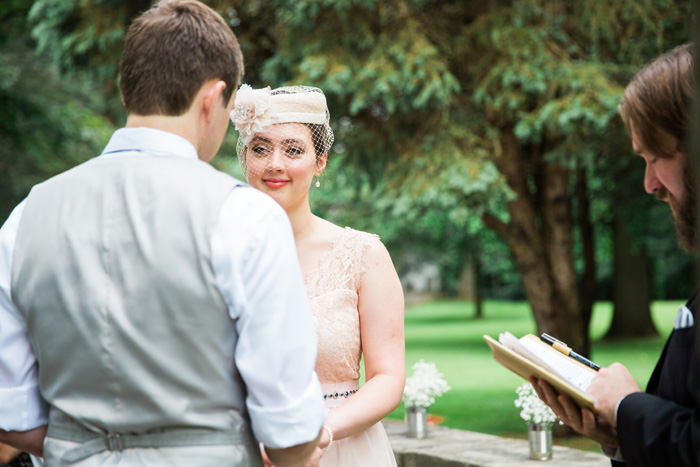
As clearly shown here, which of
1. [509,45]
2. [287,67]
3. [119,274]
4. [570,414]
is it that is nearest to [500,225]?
[509,45]

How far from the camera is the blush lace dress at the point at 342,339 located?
8.63 feet

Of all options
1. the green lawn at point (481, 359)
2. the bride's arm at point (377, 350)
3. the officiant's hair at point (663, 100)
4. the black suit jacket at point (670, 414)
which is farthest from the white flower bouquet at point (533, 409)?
Answer: the green lawn at point (481, 359)

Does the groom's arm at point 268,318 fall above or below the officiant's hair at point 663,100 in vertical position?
below

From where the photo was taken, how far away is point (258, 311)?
62.4 inches

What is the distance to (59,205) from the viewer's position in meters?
1.65

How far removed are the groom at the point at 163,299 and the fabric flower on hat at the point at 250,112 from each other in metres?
1.06

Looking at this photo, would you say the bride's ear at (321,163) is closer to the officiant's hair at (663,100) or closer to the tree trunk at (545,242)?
the officiant's hair at (663,100)

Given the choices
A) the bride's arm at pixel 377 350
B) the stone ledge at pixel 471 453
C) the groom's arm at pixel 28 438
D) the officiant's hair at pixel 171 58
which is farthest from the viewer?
the stone ledge at pixel 471 453

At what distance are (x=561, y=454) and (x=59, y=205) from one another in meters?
3.70

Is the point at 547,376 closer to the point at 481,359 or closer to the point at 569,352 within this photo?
the point at 569,352

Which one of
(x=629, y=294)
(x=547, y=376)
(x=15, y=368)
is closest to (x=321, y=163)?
(x=547, y=376)

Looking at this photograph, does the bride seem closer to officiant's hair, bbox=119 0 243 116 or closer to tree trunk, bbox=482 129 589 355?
officiant's hair, bbox=119 0 243 116

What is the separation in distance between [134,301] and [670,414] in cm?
118

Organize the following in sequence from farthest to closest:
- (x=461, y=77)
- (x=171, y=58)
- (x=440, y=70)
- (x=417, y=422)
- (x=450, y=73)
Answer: (x=461, y=77) < (x=450, y=73) < (x=440, y=70) < (x=417, y=422) < (x=171, y=58)
